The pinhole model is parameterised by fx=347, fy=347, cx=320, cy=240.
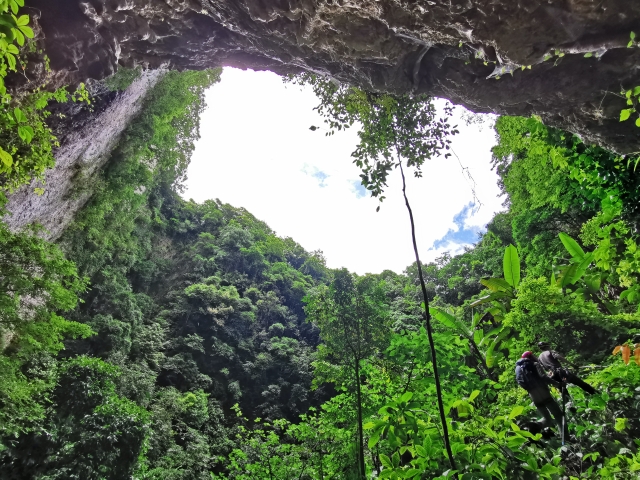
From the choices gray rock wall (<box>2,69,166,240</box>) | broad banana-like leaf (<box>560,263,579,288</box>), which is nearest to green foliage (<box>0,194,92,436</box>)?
gray rock wall (<box>2,69,166,240</box>)

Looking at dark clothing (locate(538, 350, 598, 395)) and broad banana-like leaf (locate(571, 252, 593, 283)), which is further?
dark clothing (locate(538, 350, 598, 395))

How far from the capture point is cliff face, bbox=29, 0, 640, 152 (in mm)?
2801

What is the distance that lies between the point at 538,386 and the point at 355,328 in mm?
4186

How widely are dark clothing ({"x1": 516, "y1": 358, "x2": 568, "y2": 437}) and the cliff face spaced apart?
2.57 metres

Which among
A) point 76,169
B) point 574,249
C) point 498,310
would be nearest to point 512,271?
point 498,310

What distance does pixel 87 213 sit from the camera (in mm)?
→ 10180

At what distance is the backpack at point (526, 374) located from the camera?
13.2ft

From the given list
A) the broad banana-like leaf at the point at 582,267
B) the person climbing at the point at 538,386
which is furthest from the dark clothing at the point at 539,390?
the broad banana-like leaf at the point at 582,267

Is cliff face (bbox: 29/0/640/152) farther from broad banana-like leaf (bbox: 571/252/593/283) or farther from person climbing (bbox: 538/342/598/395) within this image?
broad banana-like leaf (bbox: 571/252/593/283)

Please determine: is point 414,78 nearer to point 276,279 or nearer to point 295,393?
point 295,393

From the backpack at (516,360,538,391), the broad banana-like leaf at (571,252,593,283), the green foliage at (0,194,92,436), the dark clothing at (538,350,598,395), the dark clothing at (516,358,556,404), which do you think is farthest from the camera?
the green foliage at (0,194,92,436)

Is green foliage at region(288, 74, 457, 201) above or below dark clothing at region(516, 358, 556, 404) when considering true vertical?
above

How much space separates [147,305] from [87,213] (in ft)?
55.1

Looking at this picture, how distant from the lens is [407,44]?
4070 mm
